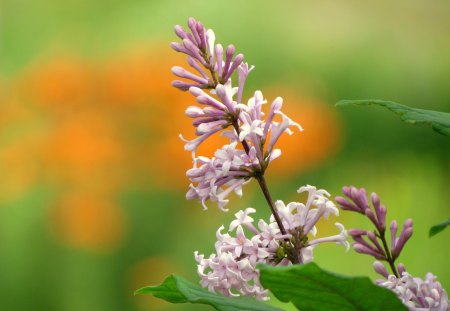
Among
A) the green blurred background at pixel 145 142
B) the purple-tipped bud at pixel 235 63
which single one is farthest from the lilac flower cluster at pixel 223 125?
the green blurred background at pixel 145 142

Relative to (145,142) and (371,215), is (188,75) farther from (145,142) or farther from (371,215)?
(145,142)

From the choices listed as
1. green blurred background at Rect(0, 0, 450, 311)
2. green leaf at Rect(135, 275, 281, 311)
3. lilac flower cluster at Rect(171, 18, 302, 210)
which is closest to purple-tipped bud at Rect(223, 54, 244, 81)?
lilac flower cluster at Rect(171, 18, 302, 210)

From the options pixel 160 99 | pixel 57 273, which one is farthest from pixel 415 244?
pixel 57 273

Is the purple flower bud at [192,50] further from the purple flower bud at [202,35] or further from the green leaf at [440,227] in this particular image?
the green leaf at [440,227]

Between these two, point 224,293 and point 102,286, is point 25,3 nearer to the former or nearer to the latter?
point 102,286

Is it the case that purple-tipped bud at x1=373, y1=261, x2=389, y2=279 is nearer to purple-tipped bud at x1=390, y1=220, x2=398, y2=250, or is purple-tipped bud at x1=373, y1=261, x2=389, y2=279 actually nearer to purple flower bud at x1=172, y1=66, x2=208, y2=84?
purple-tipped bud at x1=390, y1=220, x2=398, y2=250

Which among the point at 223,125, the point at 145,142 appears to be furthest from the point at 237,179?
the point at 145,142
